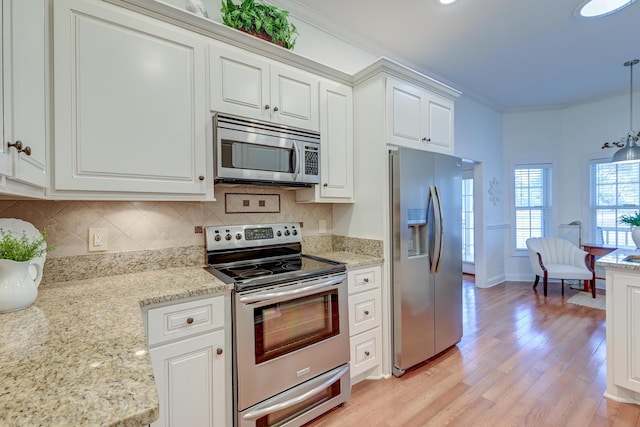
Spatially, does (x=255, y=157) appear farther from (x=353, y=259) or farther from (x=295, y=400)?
(x=295, y=400)

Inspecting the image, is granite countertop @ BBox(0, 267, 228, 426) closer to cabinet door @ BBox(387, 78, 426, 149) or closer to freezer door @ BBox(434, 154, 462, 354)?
cabinet door @ BBox(387, 78, 426, 149)

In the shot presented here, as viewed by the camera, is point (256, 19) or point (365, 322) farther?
point (365, 322)

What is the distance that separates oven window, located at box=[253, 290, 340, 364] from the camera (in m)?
1.63

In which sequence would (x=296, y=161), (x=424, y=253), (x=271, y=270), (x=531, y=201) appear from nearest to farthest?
(x=271, y=270)
(x=296, y=161)
(x=424, y=253)
(x=531, y=201)

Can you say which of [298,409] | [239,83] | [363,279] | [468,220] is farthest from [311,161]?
[468,220]

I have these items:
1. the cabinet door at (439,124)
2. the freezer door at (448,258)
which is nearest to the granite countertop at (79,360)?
the freezer door at (448,258)

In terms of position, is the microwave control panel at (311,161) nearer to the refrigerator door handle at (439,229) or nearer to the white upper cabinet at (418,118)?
the white upper cabinet at (418,118)

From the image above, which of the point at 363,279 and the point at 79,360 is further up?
the point at 79,360

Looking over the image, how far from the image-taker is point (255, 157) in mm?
1892

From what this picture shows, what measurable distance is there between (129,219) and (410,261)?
1966mm

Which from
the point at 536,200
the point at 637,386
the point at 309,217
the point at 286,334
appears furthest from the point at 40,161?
the point at 536,200

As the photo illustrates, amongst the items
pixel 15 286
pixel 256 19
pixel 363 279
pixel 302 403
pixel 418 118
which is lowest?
pixel 302 403

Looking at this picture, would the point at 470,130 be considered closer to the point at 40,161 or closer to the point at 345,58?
the point at 345,58

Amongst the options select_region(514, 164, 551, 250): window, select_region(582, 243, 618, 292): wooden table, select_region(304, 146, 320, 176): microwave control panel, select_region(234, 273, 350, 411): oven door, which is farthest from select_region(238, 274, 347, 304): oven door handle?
select_region(514, 164, 551, 250): window
